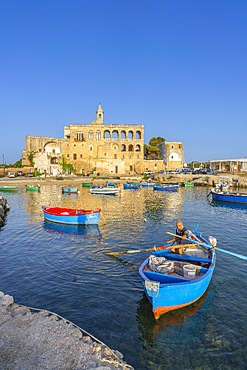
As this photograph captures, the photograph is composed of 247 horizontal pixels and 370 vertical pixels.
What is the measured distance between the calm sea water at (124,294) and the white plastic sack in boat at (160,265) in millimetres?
1242

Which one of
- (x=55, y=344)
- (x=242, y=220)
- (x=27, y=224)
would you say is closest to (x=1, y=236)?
(x=27, y=224)

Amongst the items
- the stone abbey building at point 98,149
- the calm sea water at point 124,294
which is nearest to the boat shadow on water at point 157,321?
the calm sea water at point 124,294

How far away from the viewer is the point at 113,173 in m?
82.4

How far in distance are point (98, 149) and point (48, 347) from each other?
76350 millimetres

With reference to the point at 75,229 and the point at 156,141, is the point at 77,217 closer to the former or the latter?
the point at 75,229

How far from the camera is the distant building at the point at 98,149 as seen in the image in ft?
267

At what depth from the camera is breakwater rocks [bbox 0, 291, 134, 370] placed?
20.3 feet

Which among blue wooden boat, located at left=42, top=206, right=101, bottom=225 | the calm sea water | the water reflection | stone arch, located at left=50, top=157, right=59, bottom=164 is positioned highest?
stone arch, located at left=50, top=157, right=59, bottom=164

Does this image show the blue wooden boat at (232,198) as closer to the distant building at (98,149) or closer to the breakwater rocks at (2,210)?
the breakwater rocks at (2,210)

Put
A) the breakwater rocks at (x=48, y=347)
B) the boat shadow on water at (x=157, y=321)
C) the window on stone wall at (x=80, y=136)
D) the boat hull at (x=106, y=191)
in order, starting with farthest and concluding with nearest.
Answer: the window on stone wall at (x=80, y=136)
the boat hull at (x=106, y=191)
the boat shadow on water at (x=157, y=321)
the breakwater rocks at (x=48, y=347)

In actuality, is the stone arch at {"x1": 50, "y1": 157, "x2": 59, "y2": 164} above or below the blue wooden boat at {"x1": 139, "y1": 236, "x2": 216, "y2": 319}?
above

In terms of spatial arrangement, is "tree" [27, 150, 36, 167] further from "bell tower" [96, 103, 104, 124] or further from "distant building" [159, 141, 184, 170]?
"distant building" [159, 141, 184, 170]

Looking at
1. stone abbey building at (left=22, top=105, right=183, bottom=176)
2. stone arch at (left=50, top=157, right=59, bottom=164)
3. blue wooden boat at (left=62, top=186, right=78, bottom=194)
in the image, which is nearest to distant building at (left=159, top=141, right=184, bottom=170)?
stone abbey building at (left=22, top=105, right=183, bottom=176)

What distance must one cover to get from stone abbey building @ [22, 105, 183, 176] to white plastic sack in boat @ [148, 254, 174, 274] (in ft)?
232
